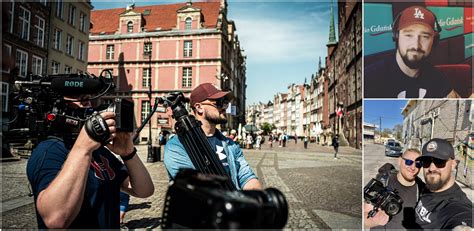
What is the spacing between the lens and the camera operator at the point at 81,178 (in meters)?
0.97

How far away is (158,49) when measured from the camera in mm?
3412

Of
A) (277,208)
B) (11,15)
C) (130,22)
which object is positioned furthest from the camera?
(11,15)

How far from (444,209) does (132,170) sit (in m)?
2.98

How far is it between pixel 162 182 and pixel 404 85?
15.7 ft

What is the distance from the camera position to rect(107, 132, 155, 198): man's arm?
1.29 meters

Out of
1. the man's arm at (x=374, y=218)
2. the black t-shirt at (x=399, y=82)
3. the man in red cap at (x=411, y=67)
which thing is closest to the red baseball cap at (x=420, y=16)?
the man in red cap at (x=411, y=67)

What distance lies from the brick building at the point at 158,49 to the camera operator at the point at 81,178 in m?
0.99

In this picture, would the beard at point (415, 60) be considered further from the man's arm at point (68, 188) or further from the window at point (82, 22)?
the window at point (82, 22)

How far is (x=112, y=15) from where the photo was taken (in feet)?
9.76

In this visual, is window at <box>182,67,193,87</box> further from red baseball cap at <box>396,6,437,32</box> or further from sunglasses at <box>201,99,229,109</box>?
red baseball cap at <box>396,6,437,32</box>

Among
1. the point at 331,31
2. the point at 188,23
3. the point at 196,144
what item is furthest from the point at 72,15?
the point at 196,144

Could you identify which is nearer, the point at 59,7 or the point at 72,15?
the point at 72,15

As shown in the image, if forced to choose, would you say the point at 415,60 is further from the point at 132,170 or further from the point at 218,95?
the point at 132,170

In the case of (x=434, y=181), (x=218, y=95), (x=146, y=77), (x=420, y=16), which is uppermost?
(x=420, y=16)
